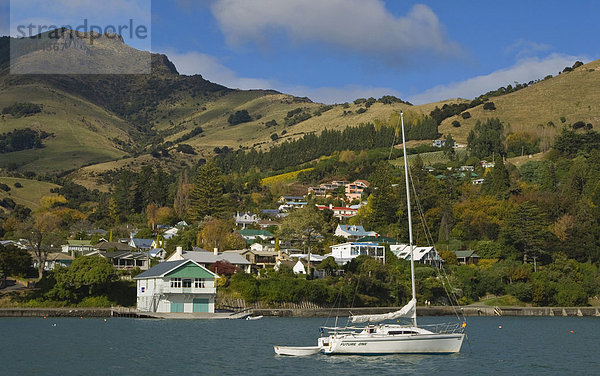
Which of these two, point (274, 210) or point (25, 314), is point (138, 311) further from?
point (274, 210)

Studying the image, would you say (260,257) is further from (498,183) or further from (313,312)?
(498,183)

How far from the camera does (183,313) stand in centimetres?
7131

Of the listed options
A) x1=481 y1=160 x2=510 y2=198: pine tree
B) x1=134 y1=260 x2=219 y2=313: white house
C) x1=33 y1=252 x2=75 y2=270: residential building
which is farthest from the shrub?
x1=33 y1=252 x2=75 y2=270: residential building

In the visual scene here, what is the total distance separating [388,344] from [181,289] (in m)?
→ 34.2

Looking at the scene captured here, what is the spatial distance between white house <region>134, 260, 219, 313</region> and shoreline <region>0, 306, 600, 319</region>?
1712mm

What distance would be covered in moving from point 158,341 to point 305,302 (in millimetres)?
30275

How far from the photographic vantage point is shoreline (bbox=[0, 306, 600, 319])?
2650 inches

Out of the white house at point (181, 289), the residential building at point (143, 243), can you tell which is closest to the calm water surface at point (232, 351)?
the white house at point (181, 289)

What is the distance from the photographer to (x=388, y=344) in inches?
1626

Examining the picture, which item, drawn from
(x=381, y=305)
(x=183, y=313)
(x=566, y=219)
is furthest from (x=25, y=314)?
(x=566, y=219)

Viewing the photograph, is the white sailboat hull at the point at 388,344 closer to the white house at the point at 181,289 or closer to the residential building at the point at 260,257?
the white house at the point at 181,289

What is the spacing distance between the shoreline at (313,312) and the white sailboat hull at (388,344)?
20.8 meters

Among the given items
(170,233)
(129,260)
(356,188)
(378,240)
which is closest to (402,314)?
(129,260)

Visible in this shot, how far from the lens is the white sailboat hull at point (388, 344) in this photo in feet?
135
